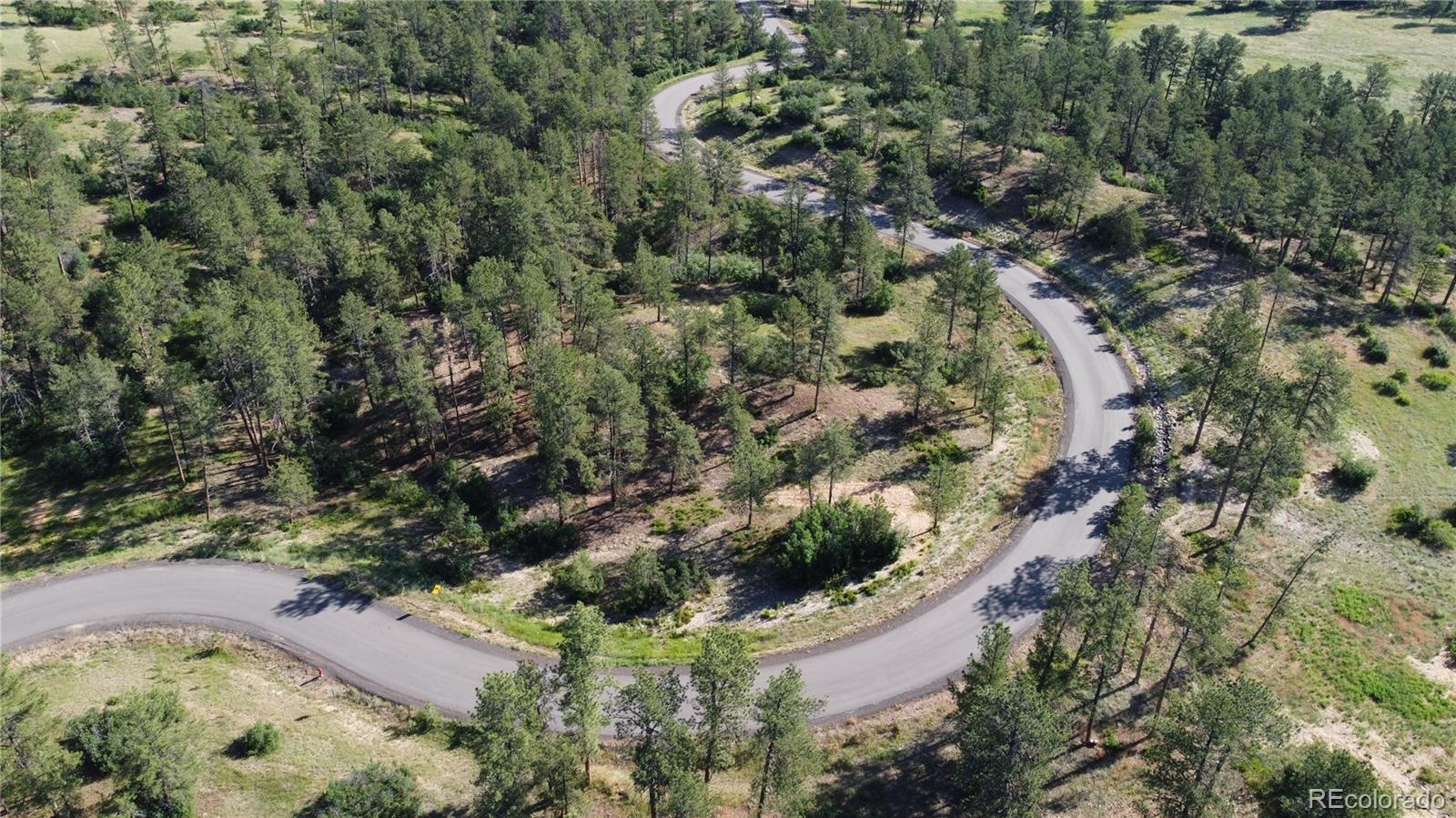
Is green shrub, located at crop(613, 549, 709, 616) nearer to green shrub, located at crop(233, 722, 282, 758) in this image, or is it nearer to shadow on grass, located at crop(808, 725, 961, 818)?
shadow on grass, located at crop(808, 725, 961, 818)

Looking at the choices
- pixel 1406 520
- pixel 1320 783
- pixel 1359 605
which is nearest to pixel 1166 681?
pixel 1320 783

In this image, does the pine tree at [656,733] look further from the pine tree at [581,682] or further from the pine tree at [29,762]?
the pine tree at [29,762]

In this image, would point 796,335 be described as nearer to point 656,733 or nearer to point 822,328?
point 822,328

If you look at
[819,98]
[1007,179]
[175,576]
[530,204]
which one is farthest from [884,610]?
[819,98]

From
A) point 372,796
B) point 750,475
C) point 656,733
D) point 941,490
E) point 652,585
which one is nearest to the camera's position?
point 656,733

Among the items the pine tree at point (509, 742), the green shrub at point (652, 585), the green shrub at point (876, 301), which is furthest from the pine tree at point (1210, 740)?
the green shrub at point (876, 301)

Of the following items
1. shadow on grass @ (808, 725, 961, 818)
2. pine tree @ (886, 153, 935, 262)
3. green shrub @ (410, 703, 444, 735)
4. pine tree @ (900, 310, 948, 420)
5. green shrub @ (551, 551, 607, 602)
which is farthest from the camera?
pine tree @ (886, 153, 935, 262)

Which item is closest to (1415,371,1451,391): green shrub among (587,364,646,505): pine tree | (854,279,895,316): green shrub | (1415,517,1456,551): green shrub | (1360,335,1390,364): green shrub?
(1360,335,1390,364): green shrub
